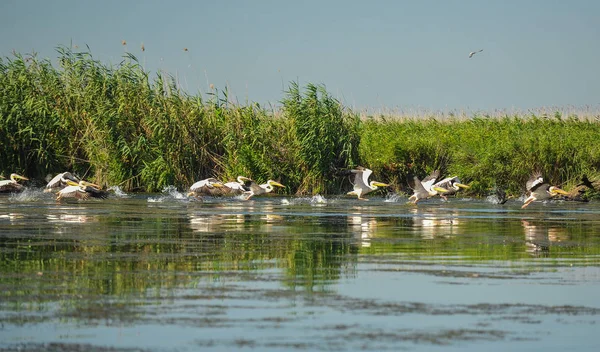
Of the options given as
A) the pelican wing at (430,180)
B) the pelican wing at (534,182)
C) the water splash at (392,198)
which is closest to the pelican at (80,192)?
the water splash at (392,198)

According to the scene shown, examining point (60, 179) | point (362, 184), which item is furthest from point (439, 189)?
point (60, 179)

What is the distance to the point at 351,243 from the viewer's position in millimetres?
13914

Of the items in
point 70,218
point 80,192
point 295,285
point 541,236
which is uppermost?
point 80,192

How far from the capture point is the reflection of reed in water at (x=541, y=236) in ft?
44.3

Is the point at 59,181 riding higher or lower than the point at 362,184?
higher

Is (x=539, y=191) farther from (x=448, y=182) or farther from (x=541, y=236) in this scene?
(x=541, y=236)

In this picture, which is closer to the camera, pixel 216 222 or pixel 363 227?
pixel 363 227

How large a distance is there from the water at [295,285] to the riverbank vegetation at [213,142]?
9353mm

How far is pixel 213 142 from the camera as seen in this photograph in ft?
93.0

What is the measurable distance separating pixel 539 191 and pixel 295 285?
15.0 metres

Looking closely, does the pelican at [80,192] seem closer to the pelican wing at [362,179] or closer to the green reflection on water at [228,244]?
the green reflection on water at [228,244]

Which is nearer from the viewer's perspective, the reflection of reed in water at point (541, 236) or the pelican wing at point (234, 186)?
the reflection of reed in water at point (541, 236)

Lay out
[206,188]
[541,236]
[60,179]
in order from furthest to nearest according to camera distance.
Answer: [60,179]
[206,188]
[541,236]

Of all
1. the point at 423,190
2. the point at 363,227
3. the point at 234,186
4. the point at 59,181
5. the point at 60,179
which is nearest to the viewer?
the point at 363,227
